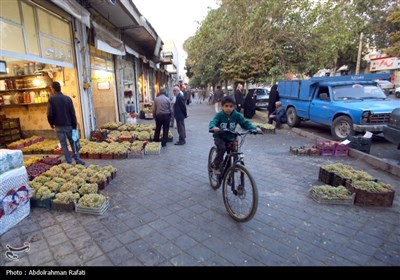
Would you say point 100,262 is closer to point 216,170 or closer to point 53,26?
point 216,170

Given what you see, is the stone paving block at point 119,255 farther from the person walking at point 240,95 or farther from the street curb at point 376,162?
the person walking at point 240,95

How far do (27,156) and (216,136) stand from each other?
6009 mm

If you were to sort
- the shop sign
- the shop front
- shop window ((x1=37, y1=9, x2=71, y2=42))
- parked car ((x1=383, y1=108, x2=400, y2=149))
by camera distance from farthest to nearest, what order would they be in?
the shop sign < shop window ((x1=37, y1=9, x2=71, y2=42)) < parked car ((x1=383, y1=108, x2=400, y2=149)) < the shop front

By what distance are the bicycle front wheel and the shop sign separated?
43.4 meters

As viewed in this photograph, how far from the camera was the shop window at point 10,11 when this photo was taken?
4961 mm

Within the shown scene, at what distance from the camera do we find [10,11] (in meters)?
5.18

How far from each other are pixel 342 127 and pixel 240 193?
266 inches

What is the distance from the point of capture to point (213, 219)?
3.48 m

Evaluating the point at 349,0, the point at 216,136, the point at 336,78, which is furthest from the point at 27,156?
the point at 349,0

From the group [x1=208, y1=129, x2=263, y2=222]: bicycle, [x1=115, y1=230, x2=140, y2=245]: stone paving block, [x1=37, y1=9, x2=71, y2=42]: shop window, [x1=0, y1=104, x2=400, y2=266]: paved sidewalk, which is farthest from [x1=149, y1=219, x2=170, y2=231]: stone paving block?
[x1=37, y1=9, x2=71, y2=42]: shop window

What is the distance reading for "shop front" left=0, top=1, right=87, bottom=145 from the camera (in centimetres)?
533

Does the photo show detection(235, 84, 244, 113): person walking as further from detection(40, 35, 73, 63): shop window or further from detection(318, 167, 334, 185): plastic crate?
detection(318, 167, 334, 185): plastic crate

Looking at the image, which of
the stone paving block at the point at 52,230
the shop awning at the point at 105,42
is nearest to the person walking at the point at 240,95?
the shop awning at the point at 105,42

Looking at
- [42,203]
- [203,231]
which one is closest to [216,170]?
[203,231]
